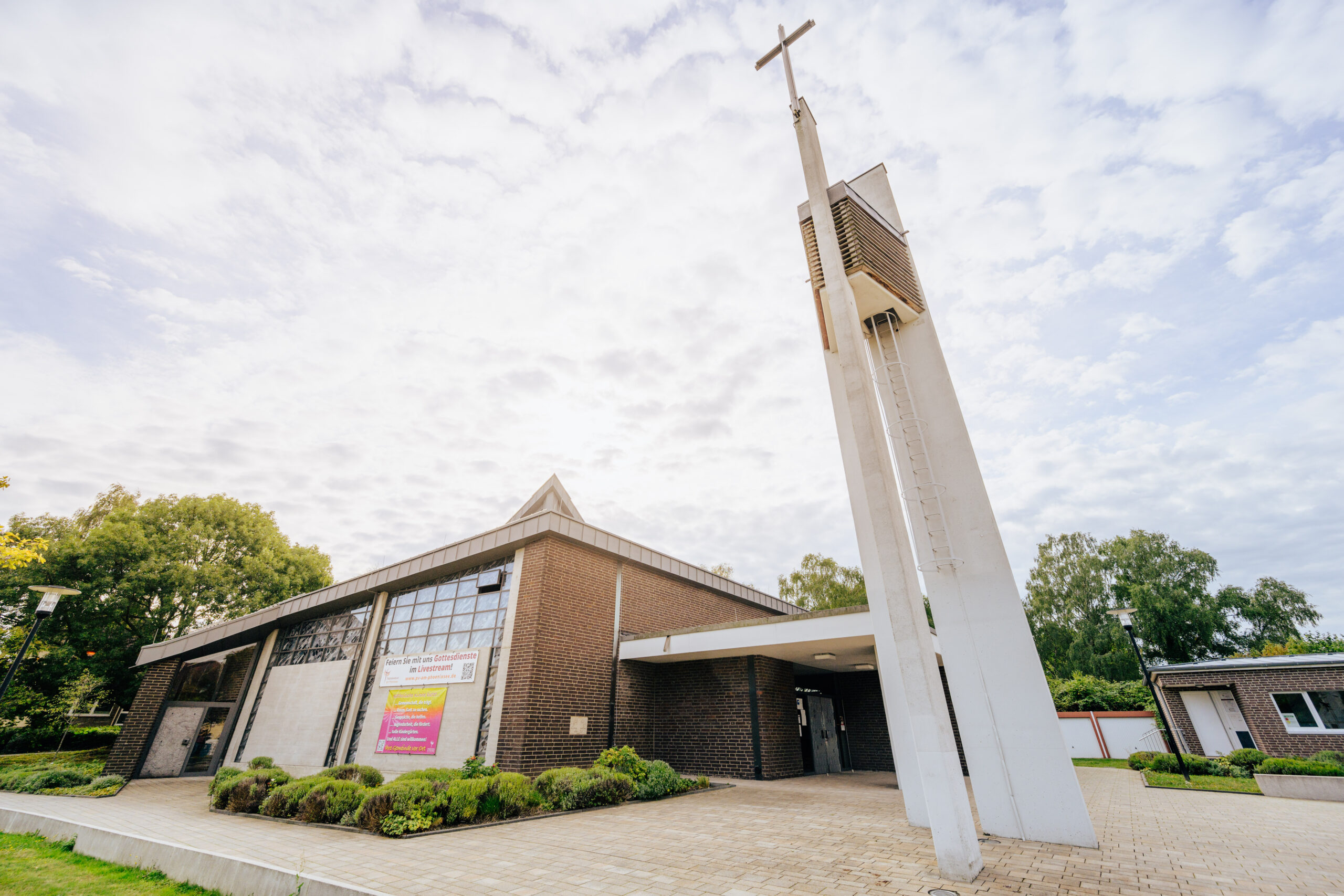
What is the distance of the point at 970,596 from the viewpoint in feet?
22.8

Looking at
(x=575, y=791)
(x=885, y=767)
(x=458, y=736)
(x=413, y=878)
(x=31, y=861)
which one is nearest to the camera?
(x=413, y=878)

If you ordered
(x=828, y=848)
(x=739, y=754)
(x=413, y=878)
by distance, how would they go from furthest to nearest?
(x=739, y=754)
(x=828, y=848)
(x=413, y=878)

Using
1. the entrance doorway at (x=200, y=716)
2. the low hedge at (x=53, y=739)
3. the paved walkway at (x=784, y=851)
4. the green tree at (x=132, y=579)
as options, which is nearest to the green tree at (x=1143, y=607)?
the paved walkway at (x=784, y=851)

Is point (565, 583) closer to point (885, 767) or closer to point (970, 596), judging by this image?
point (970, 596)

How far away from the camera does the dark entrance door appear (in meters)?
15.5

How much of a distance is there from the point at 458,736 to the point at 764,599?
484 inches

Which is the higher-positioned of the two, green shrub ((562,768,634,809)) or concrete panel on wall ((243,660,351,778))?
concrete panel on wall ((243,660,351,778))

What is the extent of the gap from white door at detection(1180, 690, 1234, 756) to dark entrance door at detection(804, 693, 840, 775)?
1253cm

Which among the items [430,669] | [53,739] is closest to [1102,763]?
[430,669]

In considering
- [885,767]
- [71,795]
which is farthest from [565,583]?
[71,795]

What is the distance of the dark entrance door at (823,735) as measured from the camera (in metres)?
15.5

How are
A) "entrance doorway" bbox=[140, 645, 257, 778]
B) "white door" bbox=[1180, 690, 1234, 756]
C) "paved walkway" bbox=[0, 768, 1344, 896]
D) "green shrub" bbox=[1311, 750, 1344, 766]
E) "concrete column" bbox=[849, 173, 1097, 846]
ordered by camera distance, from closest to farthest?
"paved walkway" bbox=[0, 768, 1344, 896], "concrete column" bbox=[849, 173, 1097, 846], "green shrub" bbox=[1311, 750, 1344, 766], "white door" bbox=[1180, 690, 1234, 756], "entrance doorway" bbox=[140, 645, 257, 778]

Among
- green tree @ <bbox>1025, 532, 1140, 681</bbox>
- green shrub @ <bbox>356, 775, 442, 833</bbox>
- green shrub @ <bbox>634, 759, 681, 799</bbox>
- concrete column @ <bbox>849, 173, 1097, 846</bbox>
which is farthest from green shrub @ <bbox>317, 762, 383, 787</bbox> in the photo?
green tree @ <bbox>1025, 532, 1140, 681</bbox>

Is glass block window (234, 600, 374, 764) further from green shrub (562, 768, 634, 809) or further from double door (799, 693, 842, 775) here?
double door (799, 693, 842, 775)
